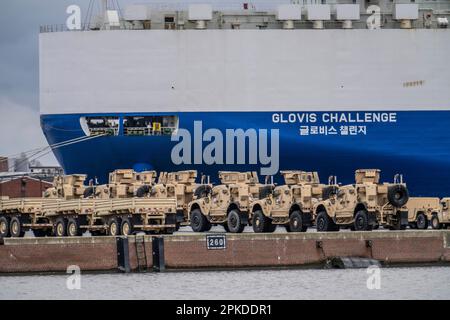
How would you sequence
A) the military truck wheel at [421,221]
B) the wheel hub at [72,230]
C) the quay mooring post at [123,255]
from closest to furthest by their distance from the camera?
the quay mooring post at [123,255] < the wheel hub at [72,230] < the military truck wheel at [421,221]

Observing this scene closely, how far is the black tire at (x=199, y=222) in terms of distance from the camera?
191ft

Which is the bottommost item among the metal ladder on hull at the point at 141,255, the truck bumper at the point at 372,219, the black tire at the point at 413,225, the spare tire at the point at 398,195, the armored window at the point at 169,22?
the metal ladder on hull at the point at 141,255

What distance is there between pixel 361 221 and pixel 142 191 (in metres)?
8.89

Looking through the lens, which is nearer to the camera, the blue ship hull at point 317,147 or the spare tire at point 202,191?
the spare tire at point 202,191

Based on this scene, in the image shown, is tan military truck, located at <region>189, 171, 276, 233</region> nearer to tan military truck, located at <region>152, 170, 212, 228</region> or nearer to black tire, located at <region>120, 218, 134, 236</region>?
tan military truck, located at <region>152, 170, 212, 228</region>

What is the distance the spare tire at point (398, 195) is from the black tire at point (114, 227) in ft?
32.0

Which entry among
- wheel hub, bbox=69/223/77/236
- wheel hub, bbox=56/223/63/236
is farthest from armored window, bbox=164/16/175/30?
wheel hub, bbox=69/223/77/236

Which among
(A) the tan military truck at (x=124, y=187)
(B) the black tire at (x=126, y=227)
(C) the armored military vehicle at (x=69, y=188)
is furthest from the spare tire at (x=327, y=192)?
(C) the armored military vehicle at (x=69, y=188)

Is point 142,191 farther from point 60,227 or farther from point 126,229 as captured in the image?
point 126,229

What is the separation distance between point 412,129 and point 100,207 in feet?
91.0

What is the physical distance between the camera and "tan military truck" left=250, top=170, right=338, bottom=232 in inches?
2185

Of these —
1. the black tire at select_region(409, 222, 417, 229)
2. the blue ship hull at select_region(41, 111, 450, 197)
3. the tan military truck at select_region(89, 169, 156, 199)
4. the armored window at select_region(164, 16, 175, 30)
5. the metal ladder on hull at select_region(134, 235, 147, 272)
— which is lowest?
the metal ladder on hull at select_region(134, 235, 147, 272)

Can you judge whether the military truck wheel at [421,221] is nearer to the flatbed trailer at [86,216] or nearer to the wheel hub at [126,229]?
the flatbed trailer at [86,216]

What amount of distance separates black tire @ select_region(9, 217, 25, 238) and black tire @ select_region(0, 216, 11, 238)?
211mm
